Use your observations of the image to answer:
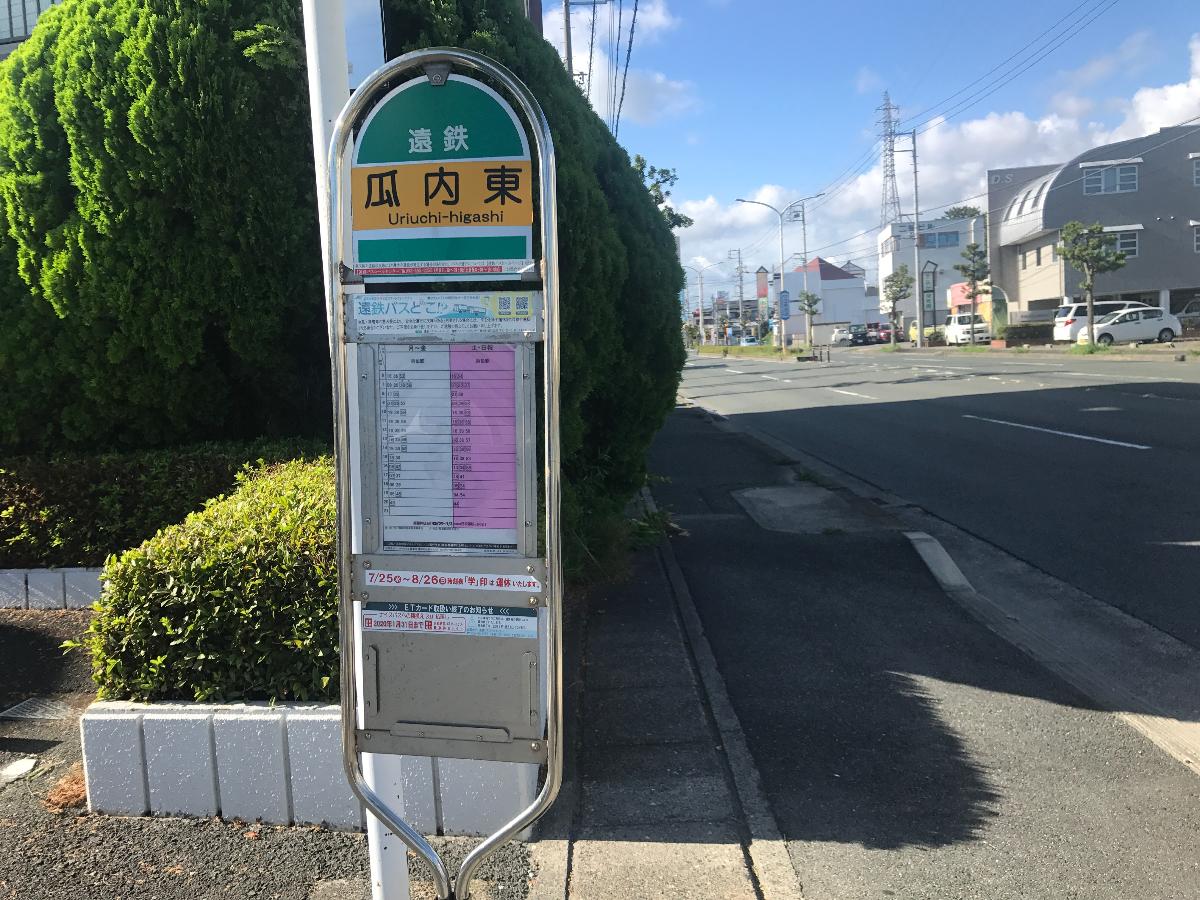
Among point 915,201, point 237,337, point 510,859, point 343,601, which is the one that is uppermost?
point 915,201

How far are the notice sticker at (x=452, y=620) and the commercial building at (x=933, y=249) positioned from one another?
7638 cm

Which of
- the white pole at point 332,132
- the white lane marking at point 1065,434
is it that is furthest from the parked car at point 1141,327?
the white pole at point 332,132

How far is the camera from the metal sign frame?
229 cm

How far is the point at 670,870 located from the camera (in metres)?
3.17

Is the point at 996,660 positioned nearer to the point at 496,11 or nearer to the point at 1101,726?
the point at 1101,726

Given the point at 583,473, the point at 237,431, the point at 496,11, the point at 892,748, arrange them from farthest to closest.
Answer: the point at 583,473 < the point at 237,431 < the point at 496,11 < the point at 892,748

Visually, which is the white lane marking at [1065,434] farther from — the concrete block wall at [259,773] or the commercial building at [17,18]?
the commercial building at [17,18]

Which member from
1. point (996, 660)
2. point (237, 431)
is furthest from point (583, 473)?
point (996, 660)

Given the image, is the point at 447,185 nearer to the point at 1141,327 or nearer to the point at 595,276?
the point at 595,276

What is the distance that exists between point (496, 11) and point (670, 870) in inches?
155

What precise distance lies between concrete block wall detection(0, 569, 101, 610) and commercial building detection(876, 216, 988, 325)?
7469cm

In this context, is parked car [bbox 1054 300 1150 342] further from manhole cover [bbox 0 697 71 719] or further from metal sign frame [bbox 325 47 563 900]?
metal sign frame [bbox 325 47 563 900]

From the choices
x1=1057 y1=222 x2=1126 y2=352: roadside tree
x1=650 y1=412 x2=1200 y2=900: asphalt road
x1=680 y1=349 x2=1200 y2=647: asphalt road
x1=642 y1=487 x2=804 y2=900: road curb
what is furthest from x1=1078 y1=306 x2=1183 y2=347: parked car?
x1=642 y1=487 x2=804 y2=900: road curb

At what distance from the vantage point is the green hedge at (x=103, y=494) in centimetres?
534
